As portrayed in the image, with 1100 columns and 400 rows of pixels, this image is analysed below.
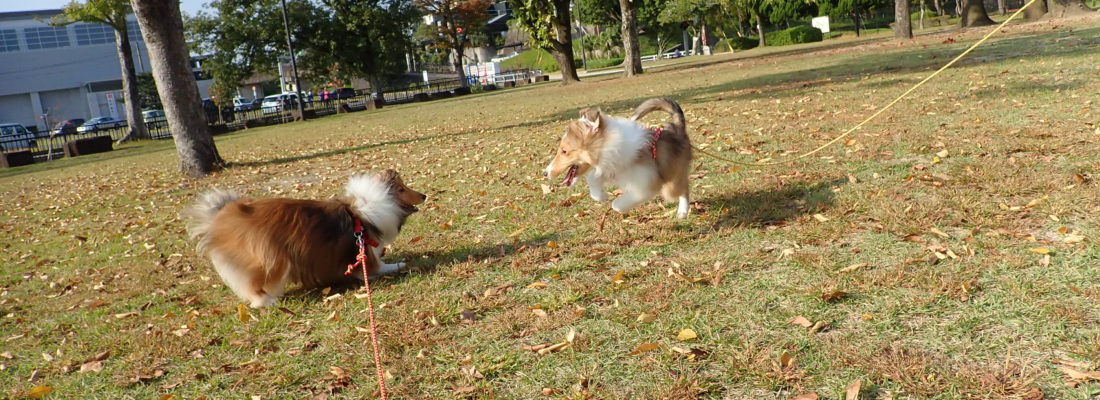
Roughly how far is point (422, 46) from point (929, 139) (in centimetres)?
4455

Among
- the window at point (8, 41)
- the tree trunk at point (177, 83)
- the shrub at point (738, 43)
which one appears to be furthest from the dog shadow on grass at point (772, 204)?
the window at point (8, 41)

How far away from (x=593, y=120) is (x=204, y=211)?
2728mm

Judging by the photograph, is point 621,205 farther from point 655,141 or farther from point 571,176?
point 655,141

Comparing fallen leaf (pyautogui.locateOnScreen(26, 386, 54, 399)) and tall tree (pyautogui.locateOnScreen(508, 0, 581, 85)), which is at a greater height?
tall tree (pyautogui.locateOnScreen(508, 0, 581, 85))

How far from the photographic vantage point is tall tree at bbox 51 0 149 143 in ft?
82.3

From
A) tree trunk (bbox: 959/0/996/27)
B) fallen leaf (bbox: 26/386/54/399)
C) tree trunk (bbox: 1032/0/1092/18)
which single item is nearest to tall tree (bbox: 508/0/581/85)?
tree trunk (bbox: 959/0/996/27)

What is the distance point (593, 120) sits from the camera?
501 cm

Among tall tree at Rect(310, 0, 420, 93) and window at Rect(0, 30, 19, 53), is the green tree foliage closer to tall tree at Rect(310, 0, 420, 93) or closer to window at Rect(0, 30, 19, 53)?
tall tree at Rect(310, 0, 420, 93)

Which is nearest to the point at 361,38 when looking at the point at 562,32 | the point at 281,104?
the point at 281,104

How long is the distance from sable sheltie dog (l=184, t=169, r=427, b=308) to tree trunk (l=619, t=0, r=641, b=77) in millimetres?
24846

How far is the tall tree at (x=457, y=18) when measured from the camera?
1807 inches

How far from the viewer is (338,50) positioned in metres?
42.1

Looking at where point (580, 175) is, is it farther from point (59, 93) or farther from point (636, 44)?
point (59, 93)

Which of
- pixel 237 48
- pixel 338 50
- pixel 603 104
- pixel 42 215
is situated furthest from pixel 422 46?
pixel 42 215
